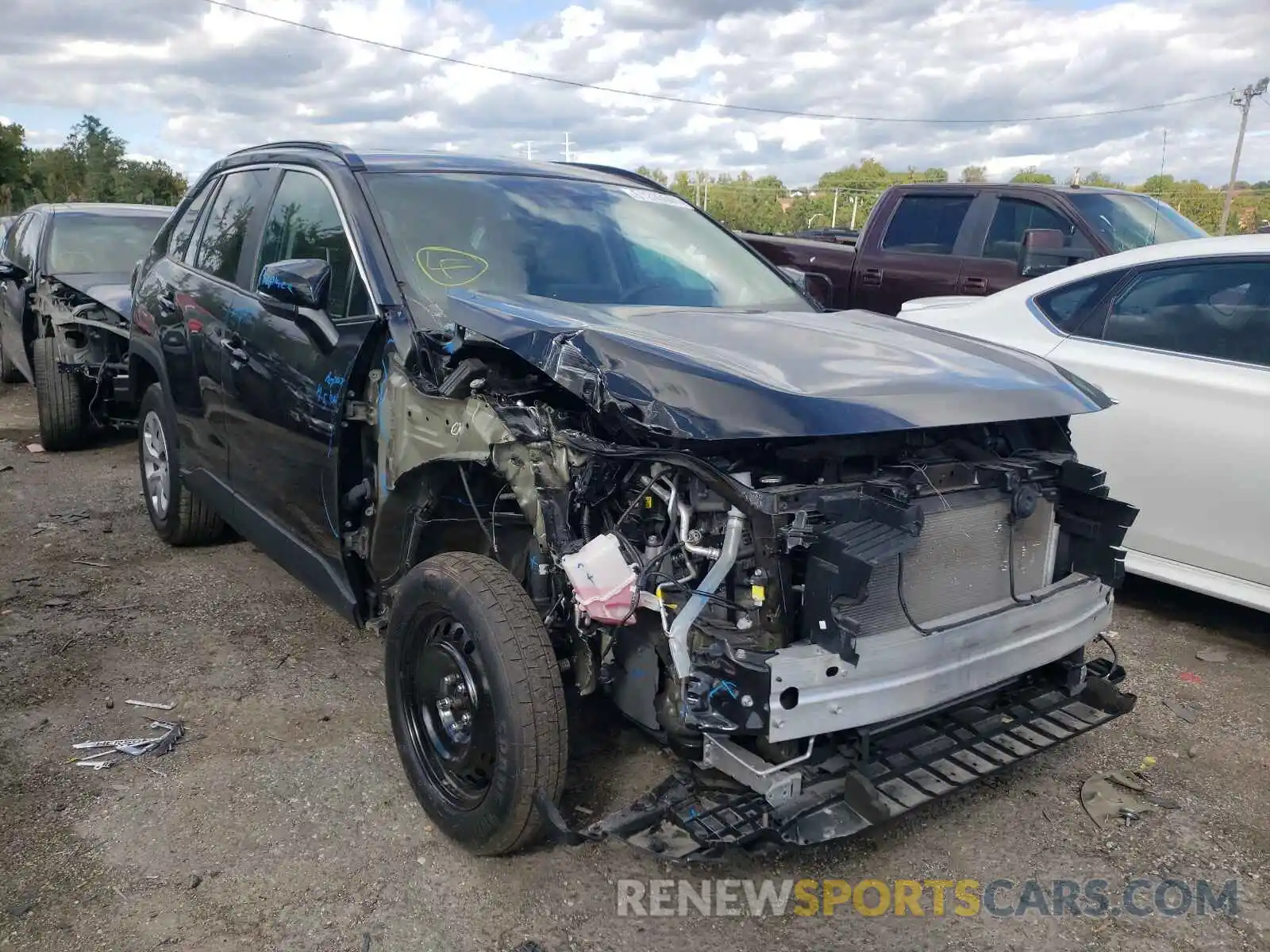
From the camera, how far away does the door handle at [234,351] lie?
12.8 ft

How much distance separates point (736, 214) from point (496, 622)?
54805mm

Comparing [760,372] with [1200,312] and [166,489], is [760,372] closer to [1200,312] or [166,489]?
[1200,312]

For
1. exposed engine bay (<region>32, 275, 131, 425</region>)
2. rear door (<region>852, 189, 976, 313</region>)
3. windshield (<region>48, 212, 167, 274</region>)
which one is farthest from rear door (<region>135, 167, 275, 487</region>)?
rear door (<region>852, 189, 976, 313</region>)

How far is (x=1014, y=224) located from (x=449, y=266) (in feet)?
18.4

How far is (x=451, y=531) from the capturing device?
3.26m

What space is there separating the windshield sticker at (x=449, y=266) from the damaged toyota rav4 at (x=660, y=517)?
0.01 m

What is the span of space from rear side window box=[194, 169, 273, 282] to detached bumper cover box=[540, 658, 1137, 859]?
2.93 metres

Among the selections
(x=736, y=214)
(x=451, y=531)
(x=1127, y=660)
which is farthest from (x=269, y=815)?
(x=736, y=214)

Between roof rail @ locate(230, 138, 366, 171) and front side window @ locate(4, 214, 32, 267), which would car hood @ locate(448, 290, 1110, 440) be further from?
front side window @ locate(4, 214, 32, 267)

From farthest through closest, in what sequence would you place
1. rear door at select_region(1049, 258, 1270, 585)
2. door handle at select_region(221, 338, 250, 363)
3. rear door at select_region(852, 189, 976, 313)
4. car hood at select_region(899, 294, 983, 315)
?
rear door at select_region(852, 189, 976, 313) → car hood at select_region(899, 294, 983, 315) → rear door at select_region(1049, 258, 1270, 585) → door handle at select_region(221, 338, 250, 363)

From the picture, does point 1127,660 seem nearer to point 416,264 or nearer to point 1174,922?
point 1174,922

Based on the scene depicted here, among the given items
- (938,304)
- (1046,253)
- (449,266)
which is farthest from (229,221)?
(1046,253)

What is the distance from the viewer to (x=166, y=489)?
17.1ft

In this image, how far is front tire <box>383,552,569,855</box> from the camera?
8.30 feet
